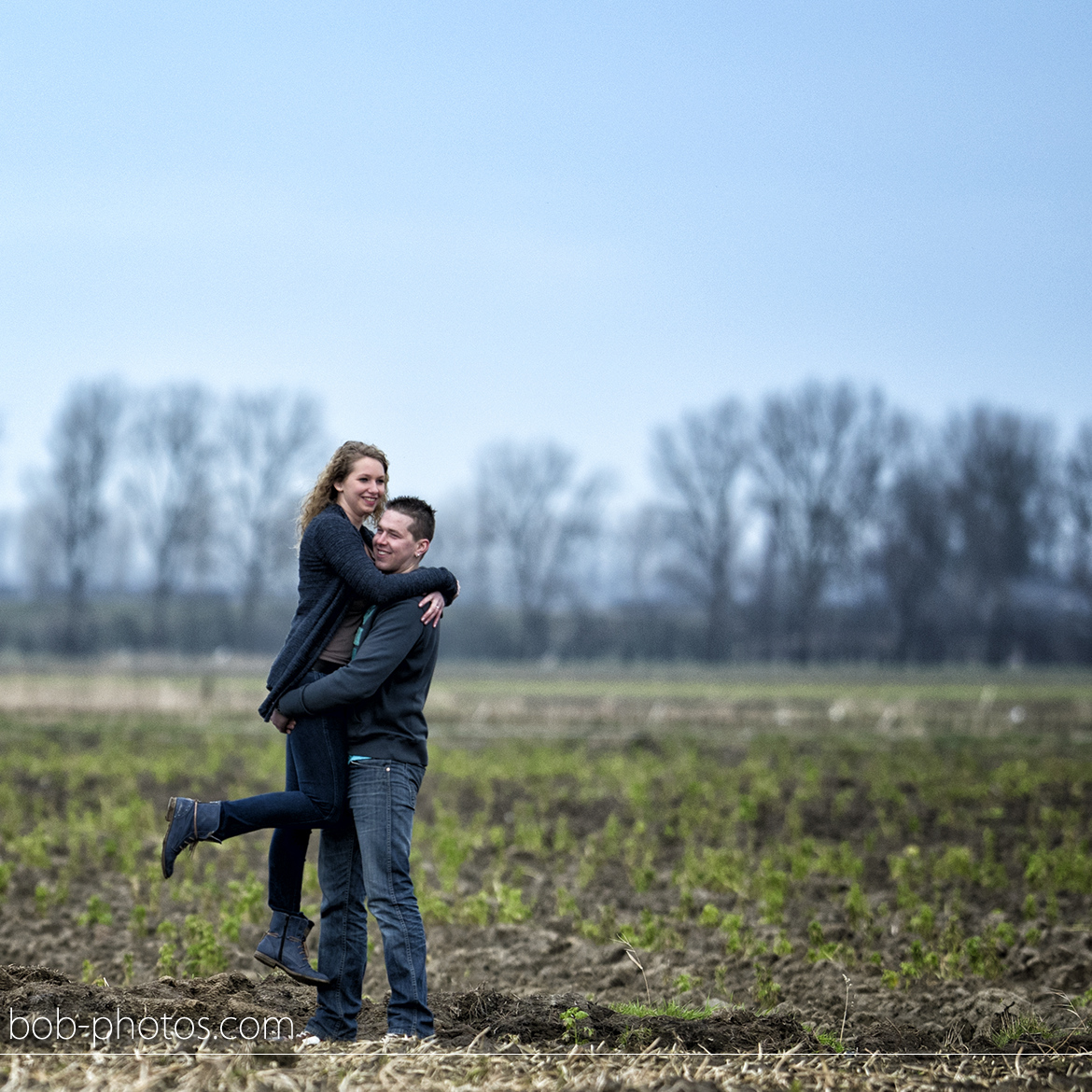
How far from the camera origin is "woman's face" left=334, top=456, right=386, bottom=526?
492cm

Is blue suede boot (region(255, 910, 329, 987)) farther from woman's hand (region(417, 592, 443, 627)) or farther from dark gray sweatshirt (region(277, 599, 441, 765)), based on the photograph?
woman's hand (region(417, 592, 443, 627))

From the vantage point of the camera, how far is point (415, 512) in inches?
191

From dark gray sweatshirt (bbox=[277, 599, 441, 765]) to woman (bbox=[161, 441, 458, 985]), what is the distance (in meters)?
0.07

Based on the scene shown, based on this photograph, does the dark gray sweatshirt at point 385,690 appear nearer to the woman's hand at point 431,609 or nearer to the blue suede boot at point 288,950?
the woman's hand at point 431,609

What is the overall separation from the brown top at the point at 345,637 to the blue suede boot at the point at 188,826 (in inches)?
27.1

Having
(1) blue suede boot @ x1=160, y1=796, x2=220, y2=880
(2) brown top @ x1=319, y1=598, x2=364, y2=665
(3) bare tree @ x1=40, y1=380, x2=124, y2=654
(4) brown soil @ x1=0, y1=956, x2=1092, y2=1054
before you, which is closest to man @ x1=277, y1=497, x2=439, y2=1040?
(2) brown top @ x1=319, y1=598, x2=364, y2=665

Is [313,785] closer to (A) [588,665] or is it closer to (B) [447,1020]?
(B) [447,1020]

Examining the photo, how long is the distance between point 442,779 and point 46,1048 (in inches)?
472

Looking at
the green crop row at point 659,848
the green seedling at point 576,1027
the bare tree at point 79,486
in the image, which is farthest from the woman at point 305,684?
the bare tree at point 79,486

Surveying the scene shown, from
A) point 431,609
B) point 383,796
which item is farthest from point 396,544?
point 383,796

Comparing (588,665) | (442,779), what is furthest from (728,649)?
(442,779)

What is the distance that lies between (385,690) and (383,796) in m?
0.39

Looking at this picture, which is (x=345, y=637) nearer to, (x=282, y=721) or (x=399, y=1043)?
(x=282, y=721)

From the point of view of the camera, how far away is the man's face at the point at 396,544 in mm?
4816
